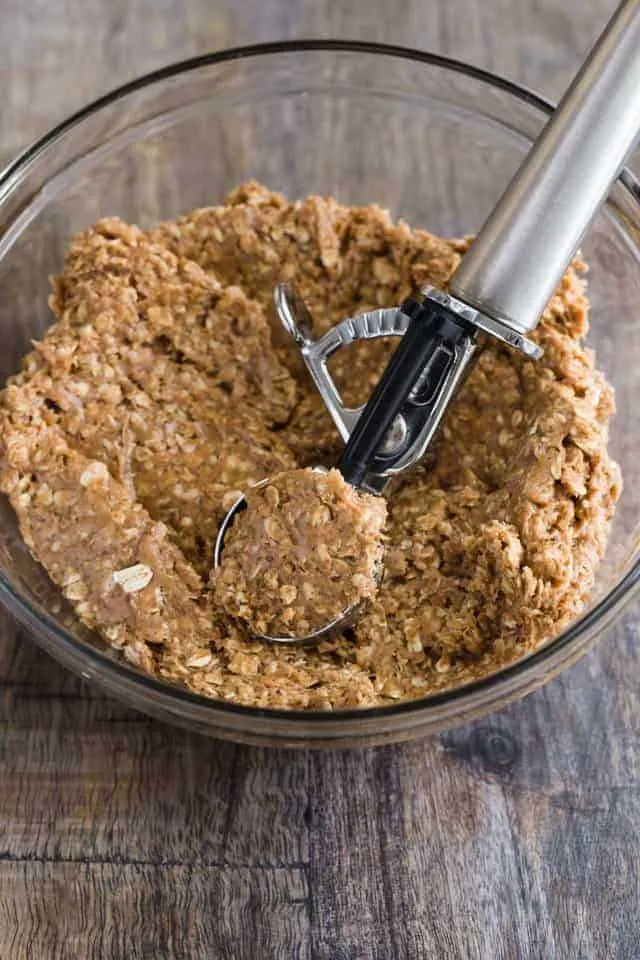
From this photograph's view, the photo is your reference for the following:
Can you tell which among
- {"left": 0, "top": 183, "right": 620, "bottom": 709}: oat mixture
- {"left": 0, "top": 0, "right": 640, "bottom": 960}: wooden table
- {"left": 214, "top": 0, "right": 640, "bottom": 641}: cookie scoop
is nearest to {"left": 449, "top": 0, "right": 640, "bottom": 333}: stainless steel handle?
{"left": 214, "top": 0, "right": 640, "bottom": 641}: cookie scoop

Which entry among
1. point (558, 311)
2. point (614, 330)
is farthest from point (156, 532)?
point (614, 330)

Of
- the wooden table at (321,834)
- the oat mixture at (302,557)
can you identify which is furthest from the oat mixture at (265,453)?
the wooden table at (321,834)

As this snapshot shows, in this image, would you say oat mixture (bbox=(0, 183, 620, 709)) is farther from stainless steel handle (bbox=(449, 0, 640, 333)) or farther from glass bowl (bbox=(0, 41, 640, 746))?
stainless steel handle (bbox=(449, 0, 640, 333))

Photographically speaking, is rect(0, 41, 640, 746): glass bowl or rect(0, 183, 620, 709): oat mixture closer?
rect(0, 41, 640, 746): glass bowl

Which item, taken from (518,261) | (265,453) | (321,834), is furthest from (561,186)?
(321,834)

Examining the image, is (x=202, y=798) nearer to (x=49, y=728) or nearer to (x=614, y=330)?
(x=49, y=728)

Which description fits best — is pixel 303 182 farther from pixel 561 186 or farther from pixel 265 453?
pixel 561 186
